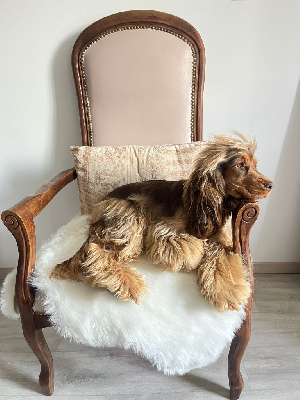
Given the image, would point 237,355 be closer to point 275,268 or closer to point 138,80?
point 275,268

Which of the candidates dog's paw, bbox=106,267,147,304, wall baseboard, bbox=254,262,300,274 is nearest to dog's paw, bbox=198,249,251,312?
dog's paw, bbox=106,267,147,304

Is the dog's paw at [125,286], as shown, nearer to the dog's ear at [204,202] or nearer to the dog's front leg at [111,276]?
the dog's front leg at [111,276]

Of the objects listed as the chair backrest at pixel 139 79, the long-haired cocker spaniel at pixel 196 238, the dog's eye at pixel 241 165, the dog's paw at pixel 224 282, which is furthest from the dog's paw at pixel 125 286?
the chair backrest at pixel 139 79

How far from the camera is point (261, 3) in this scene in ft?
4.44

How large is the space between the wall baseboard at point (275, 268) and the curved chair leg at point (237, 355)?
766 millimetres

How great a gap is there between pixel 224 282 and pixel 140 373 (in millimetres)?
571

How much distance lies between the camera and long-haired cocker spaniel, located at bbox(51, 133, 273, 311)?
2.99 ft

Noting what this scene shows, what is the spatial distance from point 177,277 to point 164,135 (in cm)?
67

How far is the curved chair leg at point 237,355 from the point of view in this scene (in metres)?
0.99

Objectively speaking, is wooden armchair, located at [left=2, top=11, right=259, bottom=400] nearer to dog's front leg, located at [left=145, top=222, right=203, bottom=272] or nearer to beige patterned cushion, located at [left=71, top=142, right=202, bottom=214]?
beige patterned cushion, located at [left=71, top=142, right=202, bottom=214]

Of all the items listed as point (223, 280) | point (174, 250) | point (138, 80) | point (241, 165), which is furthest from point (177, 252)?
point (138, 80)

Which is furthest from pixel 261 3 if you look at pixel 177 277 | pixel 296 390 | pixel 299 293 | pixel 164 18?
pixel 296 390

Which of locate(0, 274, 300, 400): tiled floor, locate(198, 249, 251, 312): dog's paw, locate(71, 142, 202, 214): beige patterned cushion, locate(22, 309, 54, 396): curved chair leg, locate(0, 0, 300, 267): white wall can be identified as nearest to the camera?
locate(198, 249, 251, 312): dog's paw

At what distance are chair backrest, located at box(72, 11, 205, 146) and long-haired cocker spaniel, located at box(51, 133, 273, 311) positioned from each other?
469mm
